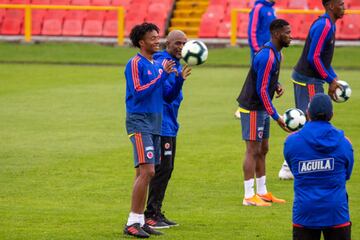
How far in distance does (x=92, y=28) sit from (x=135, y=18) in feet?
5.26

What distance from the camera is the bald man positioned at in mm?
11211

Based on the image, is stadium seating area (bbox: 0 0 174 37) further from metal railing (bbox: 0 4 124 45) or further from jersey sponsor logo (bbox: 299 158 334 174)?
jersey sponsor logo (bbox: 299 158 334 174)

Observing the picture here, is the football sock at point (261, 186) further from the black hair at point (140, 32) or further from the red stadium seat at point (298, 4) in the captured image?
the red stadium seat at point (298, 4)

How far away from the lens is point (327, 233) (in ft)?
26.6

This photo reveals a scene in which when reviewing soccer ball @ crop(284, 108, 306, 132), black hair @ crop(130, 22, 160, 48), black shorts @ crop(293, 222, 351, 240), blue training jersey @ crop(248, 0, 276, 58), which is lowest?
black shorts @ crop(293, 222, 351, 240)

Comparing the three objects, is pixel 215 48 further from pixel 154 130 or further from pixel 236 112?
pixel 154 130

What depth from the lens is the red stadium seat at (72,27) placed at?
120ft

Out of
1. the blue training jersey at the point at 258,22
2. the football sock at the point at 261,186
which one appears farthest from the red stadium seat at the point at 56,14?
the football sock at the point at 261,186

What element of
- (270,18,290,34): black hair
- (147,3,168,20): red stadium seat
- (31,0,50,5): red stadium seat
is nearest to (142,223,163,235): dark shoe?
(270,18,290,34): black hair

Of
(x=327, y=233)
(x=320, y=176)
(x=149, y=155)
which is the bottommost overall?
(x=327, y=233)

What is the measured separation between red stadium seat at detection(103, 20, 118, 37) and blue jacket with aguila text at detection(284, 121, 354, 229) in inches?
1113

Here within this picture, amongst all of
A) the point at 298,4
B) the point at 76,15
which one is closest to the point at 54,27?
the point at 76,15

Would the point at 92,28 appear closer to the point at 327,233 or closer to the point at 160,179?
the point at 160,179

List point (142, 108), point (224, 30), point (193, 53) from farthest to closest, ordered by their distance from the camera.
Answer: point (224, 30) < point (193, 53) < point (142, 108)
